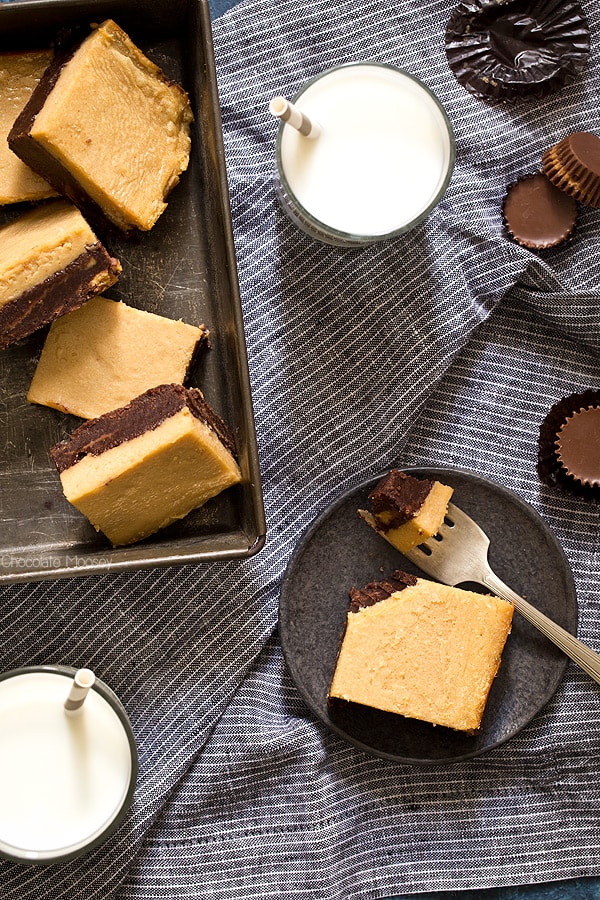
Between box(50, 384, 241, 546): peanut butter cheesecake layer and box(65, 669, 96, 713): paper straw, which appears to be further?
box(50, 384, 241, 546): peanut butter cheesecake layer

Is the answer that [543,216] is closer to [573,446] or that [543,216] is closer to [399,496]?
[573,446]

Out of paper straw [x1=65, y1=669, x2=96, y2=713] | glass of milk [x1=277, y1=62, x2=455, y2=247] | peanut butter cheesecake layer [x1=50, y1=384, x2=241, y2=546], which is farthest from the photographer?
glass of milk [x1=277, y1=62, x2=455, y2=247]

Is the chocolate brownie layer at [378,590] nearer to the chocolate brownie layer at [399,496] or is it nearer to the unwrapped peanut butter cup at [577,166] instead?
the chocolate brownie layer at [399,496]

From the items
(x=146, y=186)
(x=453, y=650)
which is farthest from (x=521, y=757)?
(x=146, y=186)

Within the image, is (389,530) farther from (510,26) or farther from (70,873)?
(510,26)

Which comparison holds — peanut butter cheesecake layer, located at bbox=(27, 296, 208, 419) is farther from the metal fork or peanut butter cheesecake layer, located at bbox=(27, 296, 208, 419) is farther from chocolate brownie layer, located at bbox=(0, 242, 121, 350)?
the metal fork

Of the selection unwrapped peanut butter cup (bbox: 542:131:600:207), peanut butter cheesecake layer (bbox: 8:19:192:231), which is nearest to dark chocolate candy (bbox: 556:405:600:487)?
unwrapped peanut butter cup (bbox: 542:131:600:207)

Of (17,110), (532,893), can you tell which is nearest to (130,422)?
(17,110)
